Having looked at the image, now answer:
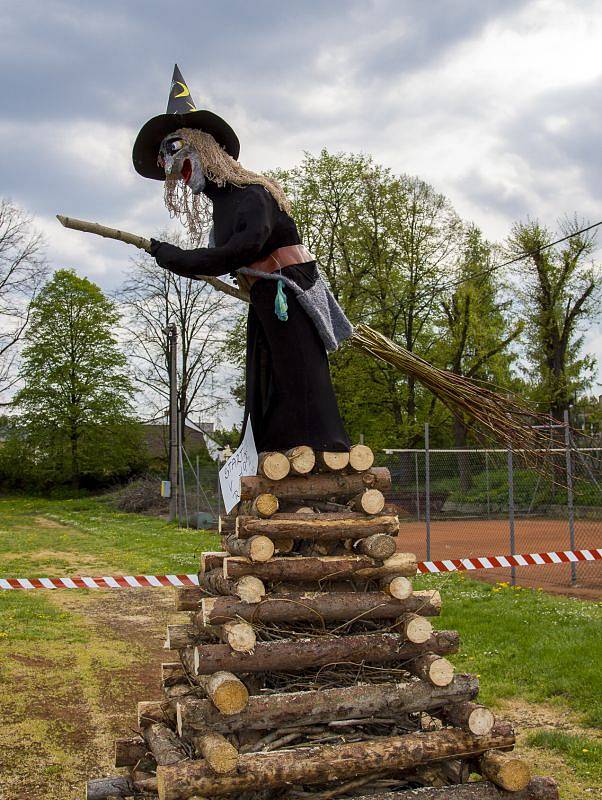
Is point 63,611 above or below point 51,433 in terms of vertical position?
below

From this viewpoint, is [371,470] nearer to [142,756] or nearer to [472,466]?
[142,756]

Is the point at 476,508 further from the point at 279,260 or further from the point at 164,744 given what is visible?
the point at 164,744

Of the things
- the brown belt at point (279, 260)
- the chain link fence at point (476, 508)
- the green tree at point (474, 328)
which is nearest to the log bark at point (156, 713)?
the brown belt at point (279, 260)

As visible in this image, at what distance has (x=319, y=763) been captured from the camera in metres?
3.39

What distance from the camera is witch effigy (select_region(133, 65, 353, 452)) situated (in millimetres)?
4137

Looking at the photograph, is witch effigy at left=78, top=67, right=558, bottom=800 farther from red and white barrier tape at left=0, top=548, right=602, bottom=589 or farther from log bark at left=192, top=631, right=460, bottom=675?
red and white barrier tape at left=0, top=548, right=602, bottom=589

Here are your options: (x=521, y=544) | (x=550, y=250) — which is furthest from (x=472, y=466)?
(x=550, y=250)

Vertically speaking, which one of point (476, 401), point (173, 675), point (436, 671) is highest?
point (476, 401)

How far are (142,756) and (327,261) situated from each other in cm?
2698

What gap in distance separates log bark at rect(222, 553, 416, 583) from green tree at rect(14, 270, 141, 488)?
3667 centimetres

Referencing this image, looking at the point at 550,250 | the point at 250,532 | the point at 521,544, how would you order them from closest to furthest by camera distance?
the point at 250,532, the point at 521,544, the point at 550,250

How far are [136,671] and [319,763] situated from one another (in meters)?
4.39

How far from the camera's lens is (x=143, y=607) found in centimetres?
1064

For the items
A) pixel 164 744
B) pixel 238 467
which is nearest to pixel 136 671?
pixel 164 744
